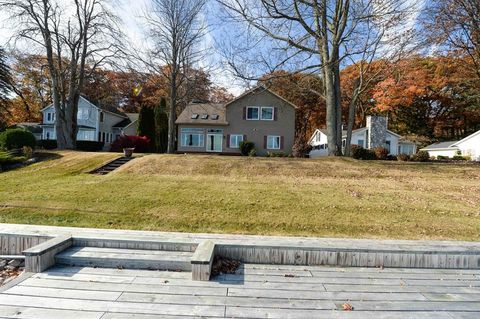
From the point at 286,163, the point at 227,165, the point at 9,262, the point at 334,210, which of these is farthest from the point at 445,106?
the point at 9,262

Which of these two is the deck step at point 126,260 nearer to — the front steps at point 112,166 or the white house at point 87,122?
→ the front steps at point 112,166

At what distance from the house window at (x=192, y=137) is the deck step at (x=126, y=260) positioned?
22.7 meters

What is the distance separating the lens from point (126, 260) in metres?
3.89

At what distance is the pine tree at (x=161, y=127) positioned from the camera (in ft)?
90.8

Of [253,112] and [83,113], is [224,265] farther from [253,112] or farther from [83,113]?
[83,113]

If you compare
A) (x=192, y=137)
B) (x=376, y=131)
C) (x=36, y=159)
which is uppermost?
(x=376, y=131)

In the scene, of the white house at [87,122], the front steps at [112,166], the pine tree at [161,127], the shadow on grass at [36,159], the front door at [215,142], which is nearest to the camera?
the front steps at [112,166]

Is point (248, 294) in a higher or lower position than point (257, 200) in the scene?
lower

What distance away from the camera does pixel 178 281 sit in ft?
11.6

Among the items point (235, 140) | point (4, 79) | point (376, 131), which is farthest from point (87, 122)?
point (376, 131)

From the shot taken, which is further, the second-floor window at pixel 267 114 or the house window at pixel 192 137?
the house window at pixel 192 137

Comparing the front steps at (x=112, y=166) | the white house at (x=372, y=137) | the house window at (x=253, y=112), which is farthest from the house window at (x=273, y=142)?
the front steps at (x=112, y=166)

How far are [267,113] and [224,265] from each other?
22.5 metres

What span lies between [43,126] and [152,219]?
3306cm
